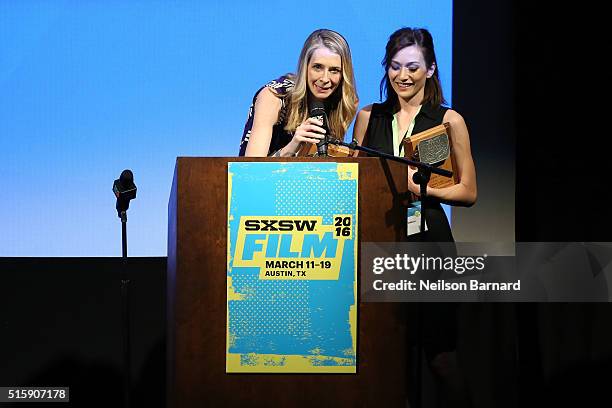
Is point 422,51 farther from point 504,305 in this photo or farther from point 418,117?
point 504,305

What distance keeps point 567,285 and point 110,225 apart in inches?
90.8

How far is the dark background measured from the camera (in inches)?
164

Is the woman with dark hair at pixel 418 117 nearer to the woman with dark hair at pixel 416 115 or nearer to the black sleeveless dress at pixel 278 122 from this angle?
the woman with dark hair at pixel 416 115

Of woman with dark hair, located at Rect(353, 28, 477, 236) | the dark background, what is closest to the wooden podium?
woman with dark hair, located at Rect(353, 28, 477, 236)

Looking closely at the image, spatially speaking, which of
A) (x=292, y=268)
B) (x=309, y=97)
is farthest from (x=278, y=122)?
(x=292, y=268)

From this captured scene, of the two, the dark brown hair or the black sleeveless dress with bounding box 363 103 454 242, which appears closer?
the black sleeveless dress with bounding box 363 103 454 242

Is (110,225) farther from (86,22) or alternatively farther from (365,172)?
(365,172)

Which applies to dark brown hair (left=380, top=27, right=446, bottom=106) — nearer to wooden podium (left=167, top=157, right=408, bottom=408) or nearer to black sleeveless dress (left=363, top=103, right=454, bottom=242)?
black sleeveless dress (left=363, top=103, right=454, bottom=242)

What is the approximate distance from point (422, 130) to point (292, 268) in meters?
1.49

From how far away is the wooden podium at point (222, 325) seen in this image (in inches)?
100

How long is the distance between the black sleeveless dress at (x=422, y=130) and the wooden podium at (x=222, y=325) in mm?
1116

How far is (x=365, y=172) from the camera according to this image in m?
2.57

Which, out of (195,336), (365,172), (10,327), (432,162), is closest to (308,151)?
(432,162)

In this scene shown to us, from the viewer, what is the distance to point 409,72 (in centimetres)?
399
